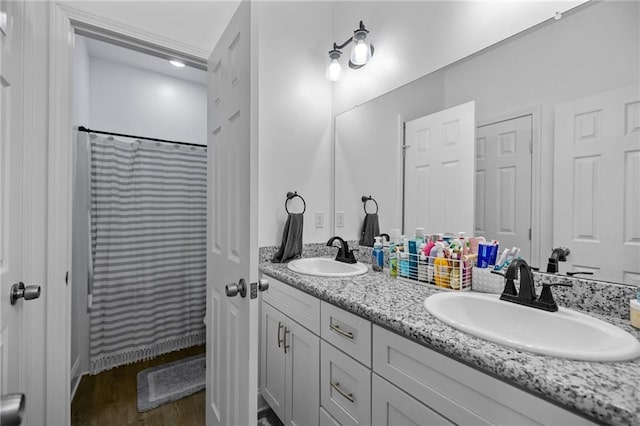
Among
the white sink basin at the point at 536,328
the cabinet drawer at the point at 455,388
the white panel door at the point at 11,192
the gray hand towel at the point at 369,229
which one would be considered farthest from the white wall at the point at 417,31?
the white panel door at the point at 11,192

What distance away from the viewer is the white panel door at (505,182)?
1100 millimetres

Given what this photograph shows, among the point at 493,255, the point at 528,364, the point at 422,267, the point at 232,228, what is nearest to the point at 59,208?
the point at 232,228

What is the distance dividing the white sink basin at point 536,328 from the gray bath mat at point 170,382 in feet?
5.87

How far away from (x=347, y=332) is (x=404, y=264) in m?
0.47

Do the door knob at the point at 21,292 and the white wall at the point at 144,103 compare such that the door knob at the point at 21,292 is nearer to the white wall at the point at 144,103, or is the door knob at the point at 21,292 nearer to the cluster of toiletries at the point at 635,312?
the cluster of toiletries at the point at 635,312

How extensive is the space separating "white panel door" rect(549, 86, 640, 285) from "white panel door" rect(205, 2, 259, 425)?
3.49 ft

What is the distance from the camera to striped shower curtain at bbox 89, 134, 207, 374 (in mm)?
2172

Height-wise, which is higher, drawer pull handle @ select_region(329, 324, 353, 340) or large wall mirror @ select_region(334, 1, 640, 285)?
large wall mirror @ select_region(334, 1, 640, 285)

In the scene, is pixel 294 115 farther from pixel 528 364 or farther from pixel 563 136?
pixel 528 364

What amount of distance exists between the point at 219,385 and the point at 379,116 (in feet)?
5.52

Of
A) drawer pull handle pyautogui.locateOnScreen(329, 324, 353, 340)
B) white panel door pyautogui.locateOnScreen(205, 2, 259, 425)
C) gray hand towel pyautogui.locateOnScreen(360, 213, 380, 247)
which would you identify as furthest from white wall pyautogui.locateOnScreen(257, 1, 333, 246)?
drawer pull handle pyautogui.locateOnScreen(329, 324, 353, 340)

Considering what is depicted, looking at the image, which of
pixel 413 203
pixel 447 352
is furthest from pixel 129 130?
pixel 447 352

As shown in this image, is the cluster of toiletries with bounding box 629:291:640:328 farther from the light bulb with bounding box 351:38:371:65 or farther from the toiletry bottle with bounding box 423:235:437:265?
the light bulb with bounding box 351:38:371:65

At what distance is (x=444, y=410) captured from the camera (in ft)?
2.41
